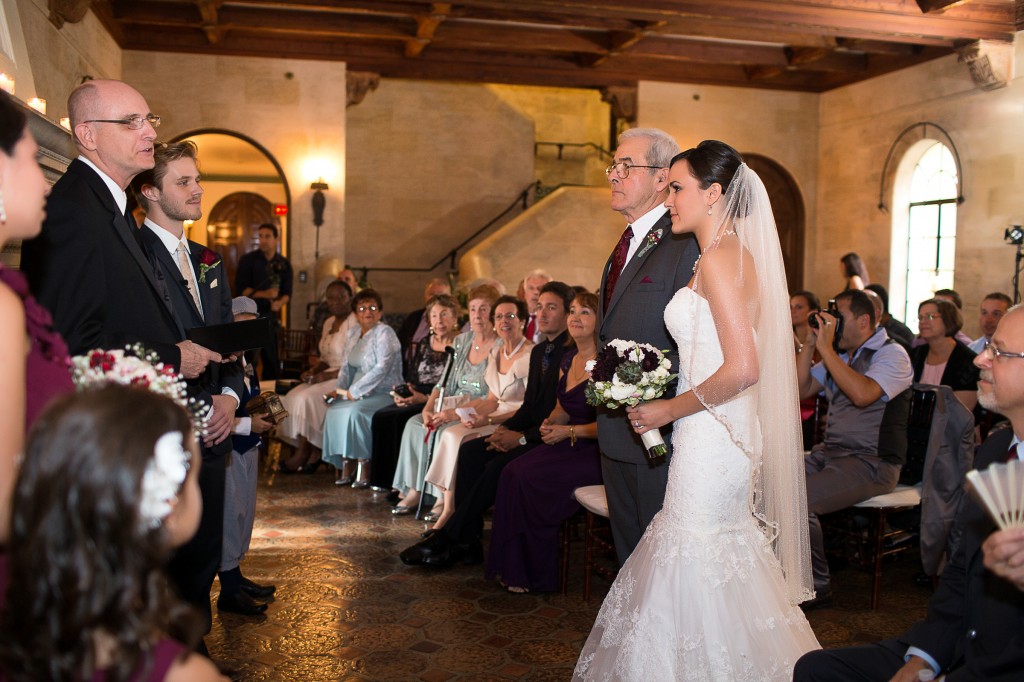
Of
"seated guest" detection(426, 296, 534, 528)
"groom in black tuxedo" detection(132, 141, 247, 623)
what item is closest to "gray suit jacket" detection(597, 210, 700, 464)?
"groom in black tuxedo" detection(132, 141, 247, 623)

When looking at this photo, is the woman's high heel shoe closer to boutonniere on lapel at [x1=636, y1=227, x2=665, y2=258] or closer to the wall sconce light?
boutonniere on lapel at [x1=636, y1=227, x2=665, y2=258]

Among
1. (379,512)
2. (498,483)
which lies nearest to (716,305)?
(498,483)

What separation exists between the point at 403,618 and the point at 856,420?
256 centimetres

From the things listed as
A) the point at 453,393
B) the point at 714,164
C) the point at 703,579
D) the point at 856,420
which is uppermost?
the point at 714,164

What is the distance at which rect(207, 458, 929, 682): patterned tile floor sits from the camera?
3.68 metres

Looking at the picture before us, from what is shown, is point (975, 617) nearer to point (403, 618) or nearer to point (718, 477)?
point (718, 477)

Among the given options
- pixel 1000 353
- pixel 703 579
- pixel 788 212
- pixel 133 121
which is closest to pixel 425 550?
pixel 703 579

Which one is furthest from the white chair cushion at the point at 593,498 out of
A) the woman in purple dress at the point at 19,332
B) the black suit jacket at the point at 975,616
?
the woman in purple dress at the point at 19,332

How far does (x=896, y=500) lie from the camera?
447 centimetres

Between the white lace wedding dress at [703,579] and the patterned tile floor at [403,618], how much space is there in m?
0.89

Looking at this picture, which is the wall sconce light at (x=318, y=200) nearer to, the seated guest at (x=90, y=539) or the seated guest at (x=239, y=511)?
the seated guest at (x=239, y=511)

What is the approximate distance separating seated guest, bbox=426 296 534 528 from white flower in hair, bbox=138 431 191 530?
4.43m

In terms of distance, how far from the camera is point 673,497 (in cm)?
291

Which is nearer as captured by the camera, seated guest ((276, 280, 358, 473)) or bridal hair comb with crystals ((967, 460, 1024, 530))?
bridal hair comb with crystals ((967, 460, 1024, 530))
